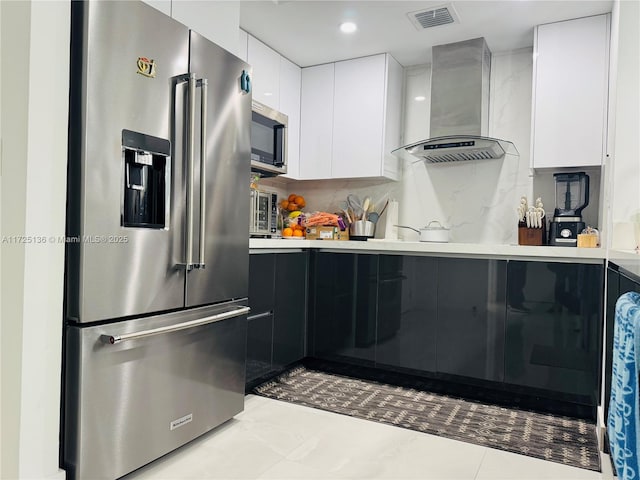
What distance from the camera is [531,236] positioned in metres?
2.93

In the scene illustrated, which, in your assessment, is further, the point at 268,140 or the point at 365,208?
the point at 365,208

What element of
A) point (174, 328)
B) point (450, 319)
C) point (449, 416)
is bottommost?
point (449, 416)

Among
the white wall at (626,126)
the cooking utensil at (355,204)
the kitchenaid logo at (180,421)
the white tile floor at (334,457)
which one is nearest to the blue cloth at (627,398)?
the white tile floor at (334,457)

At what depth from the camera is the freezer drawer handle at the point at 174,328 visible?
5.08 ft

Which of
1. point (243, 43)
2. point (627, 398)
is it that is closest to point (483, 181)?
point (243, 43)

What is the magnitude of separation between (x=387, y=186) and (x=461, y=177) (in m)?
0.60

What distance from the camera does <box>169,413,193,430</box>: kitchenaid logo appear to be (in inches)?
72.3

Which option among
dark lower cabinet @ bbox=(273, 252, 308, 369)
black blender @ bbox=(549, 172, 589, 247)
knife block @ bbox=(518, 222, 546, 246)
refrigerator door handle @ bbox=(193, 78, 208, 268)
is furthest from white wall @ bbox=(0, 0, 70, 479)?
black blender @ bbox=(549, 172, 589, 247)

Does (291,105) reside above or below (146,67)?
above

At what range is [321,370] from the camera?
317 centimetres

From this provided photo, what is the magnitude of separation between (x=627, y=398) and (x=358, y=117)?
2928 millimetres

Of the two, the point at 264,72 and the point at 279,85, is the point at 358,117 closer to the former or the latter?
the point at 279,85

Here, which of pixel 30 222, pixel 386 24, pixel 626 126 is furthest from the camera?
pixel 386 24

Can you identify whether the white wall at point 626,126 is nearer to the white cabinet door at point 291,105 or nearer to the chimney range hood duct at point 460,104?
the chimney range hood duct at point 460,104
